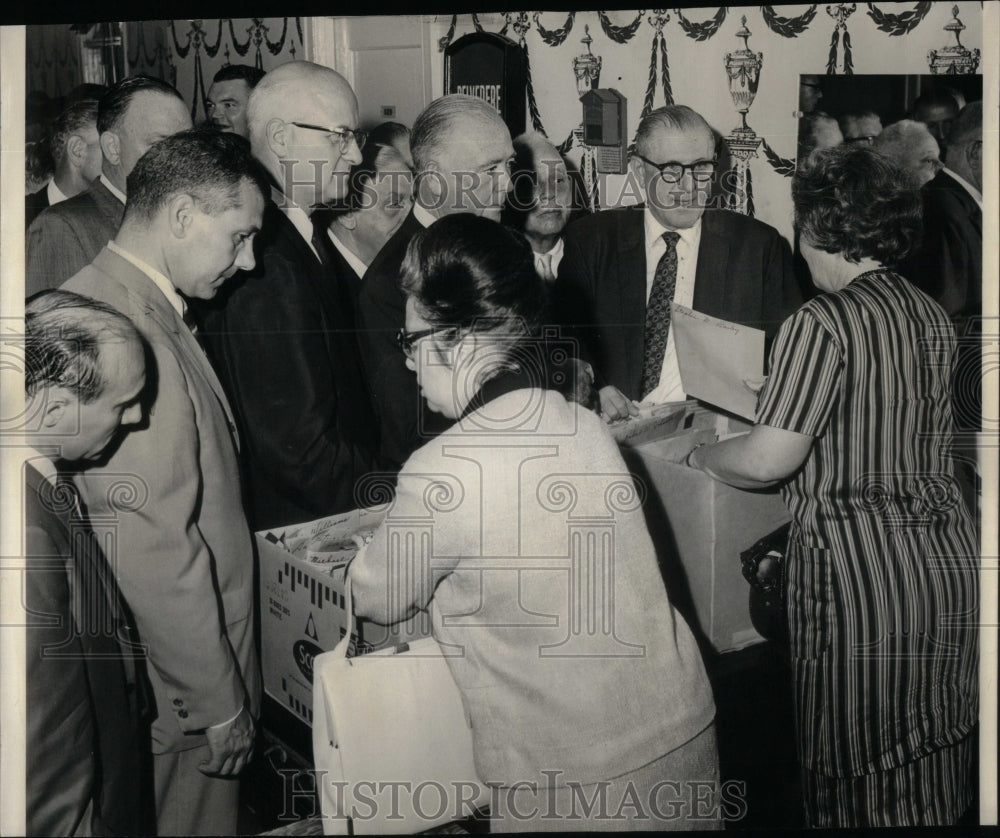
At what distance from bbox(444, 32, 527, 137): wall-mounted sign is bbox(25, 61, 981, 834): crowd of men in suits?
0.05m

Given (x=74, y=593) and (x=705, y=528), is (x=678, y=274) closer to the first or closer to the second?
(x=705, y=528)

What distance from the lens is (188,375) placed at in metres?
2.29

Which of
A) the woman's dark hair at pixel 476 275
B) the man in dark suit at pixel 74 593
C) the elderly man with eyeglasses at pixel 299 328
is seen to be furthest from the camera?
the elderly man with eyeglasses at pixel 299 328

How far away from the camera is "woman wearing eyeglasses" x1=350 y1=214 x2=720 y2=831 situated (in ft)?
6.90

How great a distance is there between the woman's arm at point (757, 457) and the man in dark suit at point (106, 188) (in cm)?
135

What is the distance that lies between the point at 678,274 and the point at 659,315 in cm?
10

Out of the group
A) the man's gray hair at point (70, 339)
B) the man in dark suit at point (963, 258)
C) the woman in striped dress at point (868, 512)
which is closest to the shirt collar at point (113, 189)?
the man's gray hair at point (70, 339)

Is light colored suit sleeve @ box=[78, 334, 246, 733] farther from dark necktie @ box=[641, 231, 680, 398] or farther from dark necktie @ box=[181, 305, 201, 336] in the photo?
dark necktie @ box=[641, 231, 680, 398]

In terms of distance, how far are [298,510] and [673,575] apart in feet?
2.75

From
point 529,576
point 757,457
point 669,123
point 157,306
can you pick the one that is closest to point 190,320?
point 157,306

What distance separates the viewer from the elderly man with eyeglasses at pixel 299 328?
7.77ft

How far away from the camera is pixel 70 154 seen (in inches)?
94.8

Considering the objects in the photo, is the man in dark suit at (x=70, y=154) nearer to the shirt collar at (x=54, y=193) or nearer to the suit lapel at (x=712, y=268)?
the shirt collar at (x=54, y=193)

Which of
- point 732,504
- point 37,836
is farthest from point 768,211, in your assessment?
point 37,836
